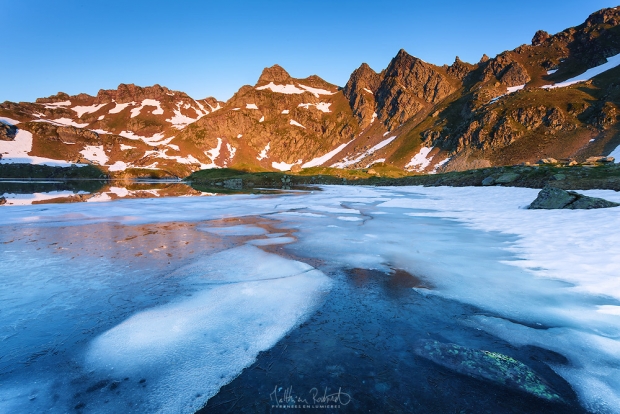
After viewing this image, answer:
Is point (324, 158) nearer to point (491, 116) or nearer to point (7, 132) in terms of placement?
point (491, 116)

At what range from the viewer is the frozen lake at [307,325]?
8.79ft

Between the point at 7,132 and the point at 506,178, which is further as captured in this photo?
the point at 7,132

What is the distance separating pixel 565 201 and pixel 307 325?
52.1 ft

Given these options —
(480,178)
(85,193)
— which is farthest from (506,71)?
(85,193)

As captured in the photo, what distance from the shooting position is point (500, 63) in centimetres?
16875

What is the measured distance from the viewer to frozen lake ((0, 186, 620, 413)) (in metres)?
2.68

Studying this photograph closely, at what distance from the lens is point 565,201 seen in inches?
539

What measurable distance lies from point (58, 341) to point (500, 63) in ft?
723

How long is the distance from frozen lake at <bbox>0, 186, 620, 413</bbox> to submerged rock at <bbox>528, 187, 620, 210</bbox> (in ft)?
18.2

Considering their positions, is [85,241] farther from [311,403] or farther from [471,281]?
[471,281]

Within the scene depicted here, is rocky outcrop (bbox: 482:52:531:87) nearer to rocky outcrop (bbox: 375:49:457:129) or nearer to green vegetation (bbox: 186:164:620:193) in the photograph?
rocky outcrop (bbox: 375:49:457:129)

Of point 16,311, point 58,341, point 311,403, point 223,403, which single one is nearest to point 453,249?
point 311,403

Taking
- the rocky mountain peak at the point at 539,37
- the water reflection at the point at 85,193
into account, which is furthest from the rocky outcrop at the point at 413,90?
the water reflection at the point at 85,193
